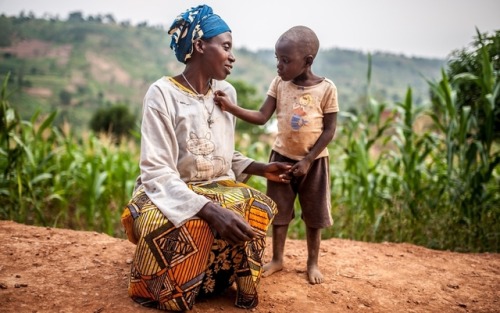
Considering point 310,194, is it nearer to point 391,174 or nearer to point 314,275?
point 314,275

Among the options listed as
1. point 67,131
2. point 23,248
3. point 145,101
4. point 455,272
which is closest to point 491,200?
point 455,272

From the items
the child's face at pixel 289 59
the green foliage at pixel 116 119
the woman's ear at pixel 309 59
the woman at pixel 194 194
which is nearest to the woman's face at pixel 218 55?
the woman at pixel 194 194

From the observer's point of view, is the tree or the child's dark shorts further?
the tree

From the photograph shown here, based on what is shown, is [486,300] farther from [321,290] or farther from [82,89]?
[82,89]

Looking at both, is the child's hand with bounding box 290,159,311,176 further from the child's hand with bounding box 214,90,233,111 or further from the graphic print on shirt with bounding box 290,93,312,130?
the child's hand with bounding box 214,90,233,111

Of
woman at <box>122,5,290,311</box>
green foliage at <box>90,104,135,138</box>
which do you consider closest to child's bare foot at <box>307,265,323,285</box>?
woman at <box>122,5,290,311</box>

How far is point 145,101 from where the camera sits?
82.2 inches

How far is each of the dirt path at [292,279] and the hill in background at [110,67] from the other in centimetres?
1166

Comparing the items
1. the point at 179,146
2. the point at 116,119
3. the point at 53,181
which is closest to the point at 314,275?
the point at 179,146

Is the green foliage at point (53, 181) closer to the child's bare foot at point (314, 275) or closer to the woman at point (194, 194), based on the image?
the woman at point (194, 194)

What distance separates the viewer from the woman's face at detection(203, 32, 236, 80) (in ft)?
7.05

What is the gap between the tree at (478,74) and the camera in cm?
326

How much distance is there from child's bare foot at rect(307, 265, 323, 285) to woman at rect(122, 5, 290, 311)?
0.49m

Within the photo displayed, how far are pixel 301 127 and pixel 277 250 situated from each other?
770mm
